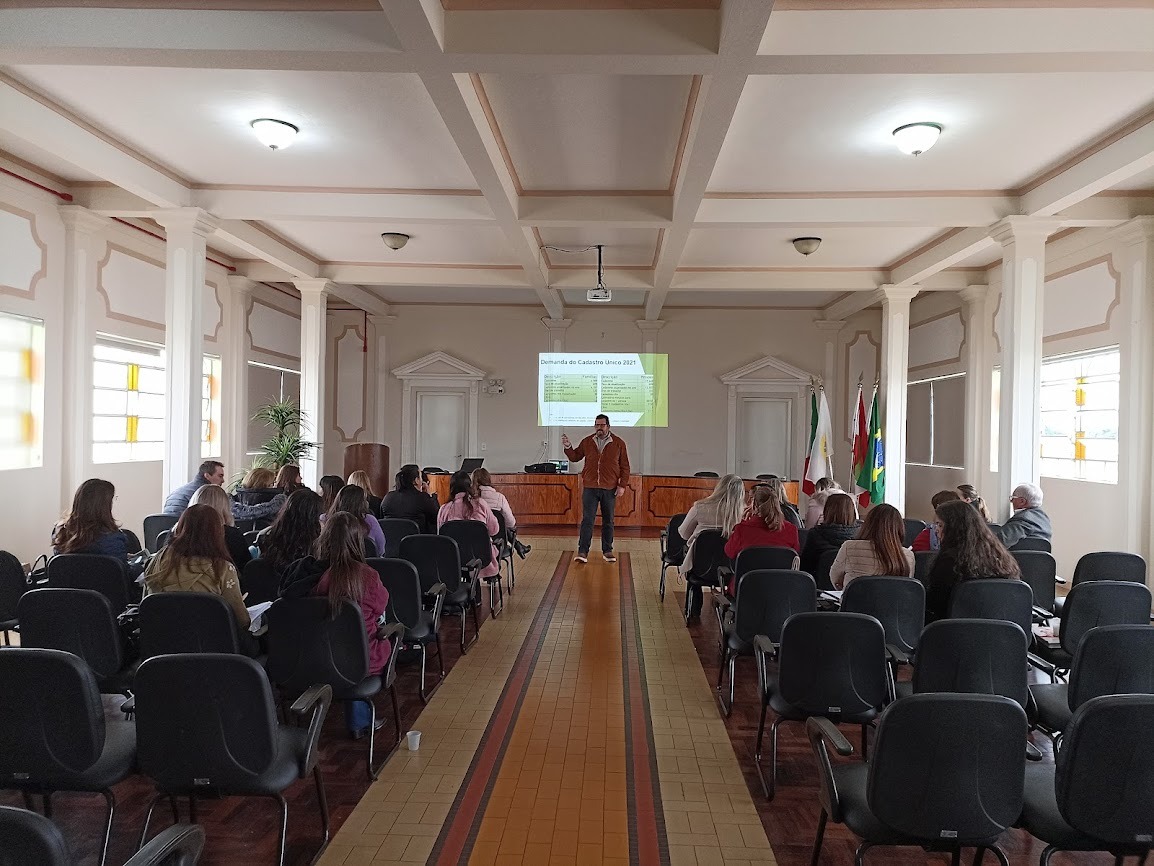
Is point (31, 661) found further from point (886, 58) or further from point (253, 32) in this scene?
point (886, 58)

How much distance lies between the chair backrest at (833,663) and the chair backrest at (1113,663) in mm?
615

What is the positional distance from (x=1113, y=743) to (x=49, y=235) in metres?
8.09

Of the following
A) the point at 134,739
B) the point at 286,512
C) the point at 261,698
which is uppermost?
the point at 286,512

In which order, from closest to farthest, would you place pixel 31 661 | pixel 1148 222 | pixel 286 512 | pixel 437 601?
pixel 31 661 < pixel 286 512 < pixel 437 601 < pixel 1148 222

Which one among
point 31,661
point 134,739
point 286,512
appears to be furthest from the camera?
point 286,512

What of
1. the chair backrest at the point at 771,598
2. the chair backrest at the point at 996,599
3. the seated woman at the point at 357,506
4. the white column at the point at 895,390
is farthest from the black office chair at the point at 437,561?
the white column at the point at 895,390

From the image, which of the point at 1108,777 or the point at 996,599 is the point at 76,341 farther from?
the point at 1108,777

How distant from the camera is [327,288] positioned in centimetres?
1065

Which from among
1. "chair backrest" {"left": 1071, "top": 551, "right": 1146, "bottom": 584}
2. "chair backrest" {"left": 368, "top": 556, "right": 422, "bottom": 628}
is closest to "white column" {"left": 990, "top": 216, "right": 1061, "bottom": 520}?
"chair backrest" {"left": 1071, "top": 551, "right": 1146, "bottom": 584}

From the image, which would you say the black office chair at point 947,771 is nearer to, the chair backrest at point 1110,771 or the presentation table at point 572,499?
the chair backrest at point 1110,771

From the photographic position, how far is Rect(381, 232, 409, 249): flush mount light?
8492 mm

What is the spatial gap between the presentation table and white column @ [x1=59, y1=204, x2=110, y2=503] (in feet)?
16.1

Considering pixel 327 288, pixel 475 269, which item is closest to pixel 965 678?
pixel 475 269

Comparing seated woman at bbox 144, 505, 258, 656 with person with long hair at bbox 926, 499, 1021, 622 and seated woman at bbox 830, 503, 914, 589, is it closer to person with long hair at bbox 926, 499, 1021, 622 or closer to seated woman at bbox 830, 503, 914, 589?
seated woman at bbox 830, 503, 914, 589
